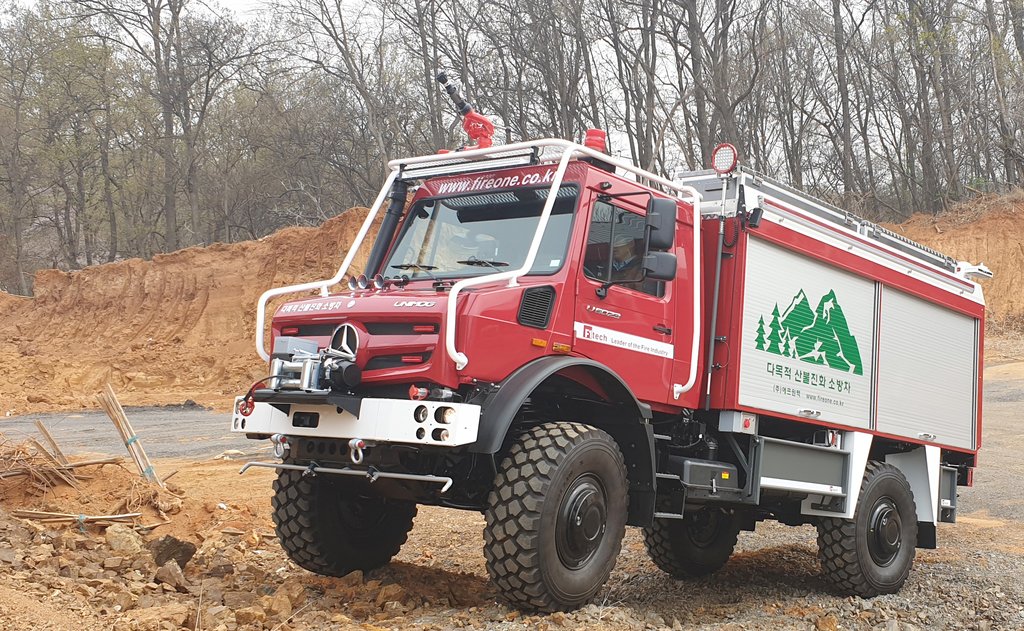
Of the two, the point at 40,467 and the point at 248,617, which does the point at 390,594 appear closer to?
the point at 248,617

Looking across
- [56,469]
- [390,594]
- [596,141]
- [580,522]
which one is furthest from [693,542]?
[56,469]

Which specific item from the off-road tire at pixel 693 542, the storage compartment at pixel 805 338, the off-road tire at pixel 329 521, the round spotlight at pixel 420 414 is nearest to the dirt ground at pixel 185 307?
the off-road tire at pixel 693 542

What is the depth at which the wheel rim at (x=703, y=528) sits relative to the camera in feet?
29.5

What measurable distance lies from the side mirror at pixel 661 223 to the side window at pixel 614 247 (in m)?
0.23

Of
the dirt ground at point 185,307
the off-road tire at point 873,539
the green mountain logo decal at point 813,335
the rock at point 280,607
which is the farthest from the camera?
the dirt ground at point 185,307

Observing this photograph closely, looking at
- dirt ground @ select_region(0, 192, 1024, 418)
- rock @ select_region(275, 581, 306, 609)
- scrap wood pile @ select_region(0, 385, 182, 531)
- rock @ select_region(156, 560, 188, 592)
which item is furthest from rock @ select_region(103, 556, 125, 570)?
dirt ground @ select_region(0, 192, 1024, 418)

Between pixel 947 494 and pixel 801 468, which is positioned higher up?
pixel 801 468

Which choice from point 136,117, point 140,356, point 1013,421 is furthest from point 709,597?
point 136,117

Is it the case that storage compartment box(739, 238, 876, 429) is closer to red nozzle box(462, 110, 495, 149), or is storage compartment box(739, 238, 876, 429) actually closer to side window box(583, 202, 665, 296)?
side window box(583, 202, 665, 296)

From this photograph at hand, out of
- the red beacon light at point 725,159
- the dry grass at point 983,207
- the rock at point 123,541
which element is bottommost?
the rock at point 123,541

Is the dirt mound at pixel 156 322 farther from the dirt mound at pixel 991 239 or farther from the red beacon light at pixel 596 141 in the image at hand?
the dirt mound at pixel 991 239

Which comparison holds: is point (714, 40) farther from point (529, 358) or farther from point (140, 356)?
point (529, 358)

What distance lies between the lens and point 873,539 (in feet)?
27.1

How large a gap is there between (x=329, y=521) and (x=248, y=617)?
1361 mm
